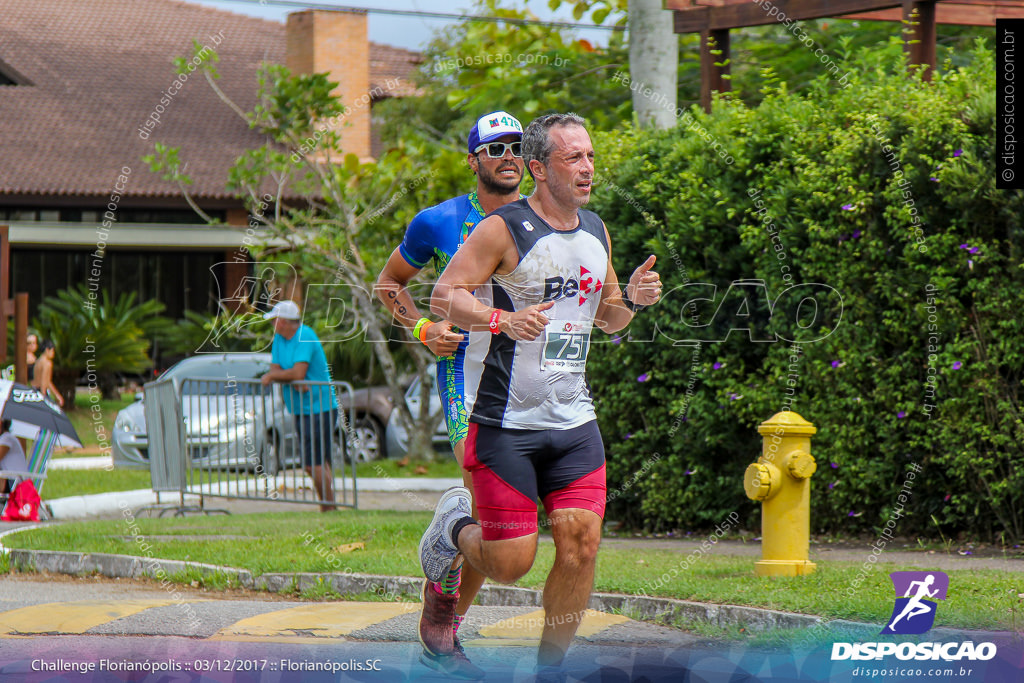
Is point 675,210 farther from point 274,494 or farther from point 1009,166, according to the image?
point 274,494

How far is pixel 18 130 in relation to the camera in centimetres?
2698

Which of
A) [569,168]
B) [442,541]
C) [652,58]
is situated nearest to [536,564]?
[442,541]

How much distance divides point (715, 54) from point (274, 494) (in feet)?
19.0

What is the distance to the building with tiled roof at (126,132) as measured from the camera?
26.1 m

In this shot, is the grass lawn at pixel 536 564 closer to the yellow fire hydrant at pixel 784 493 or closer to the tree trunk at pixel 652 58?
the yellow fire hydrant at pixel 784 493

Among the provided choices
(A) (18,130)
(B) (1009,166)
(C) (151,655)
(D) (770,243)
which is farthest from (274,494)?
(A) (18,130)

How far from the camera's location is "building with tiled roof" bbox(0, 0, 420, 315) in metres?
26.1

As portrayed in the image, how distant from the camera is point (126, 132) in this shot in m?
27.9

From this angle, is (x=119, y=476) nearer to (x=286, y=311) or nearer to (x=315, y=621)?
(x=286, y=311)

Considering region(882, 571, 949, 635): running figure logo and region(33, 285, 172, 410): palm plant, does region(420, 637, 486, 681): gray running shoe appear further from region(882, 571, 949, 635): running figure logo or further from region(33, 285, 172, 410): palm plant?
region(33, 285, 172, 410): palm plant

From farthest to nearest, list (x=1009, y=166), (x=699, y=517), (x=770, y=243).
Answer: (x=699, y=517)
(x=770, y=243)
(x=1009, y=166)

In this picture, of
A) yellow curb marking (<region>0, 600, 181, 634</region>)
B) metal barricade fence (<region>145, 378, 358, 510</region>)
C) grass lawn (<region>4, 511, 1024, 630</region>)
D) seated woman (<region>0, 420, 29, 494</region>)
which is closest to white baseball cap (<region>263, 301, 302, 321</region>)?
metal barricade fence (<region>145, 378, 358, 510</region>)

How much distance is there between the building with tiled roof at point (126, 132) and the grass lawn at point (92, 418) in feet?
10.7

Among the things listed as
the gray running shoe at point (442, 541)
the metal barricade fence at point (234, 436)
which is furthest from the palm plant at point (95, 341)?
the gray running shoe at point (442, 541)
